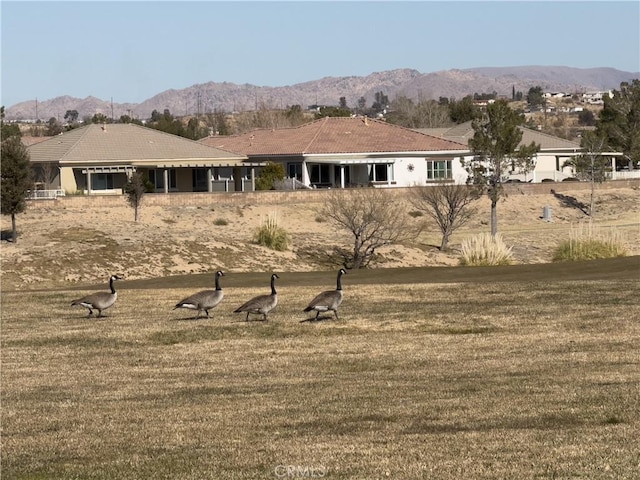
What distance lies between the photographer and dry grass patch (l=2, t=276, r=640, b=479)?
11516mm

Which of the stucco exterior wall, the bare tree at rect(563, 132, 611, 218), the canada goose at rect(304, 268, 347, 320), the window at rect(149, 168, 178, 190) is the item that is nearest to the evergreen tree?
the stucco exterior wall

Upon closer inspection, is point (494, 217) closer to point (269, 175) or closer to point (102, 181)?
point (269, 175)

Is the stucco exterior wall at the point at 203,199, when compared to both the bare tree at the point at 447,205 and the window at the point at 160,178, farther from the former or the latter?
the window at the point at 160,178

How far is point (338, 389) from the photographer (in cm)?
1650

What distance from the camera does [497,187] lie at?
70938 mm

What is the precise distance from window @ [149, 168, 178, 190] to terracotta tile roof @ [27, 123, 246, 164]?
1.33 meters

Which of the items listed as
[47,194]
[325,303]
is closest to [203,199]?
[47,194]

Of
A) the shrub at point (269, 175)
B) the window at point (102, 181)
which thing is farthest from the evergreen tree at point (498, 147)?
the window at point (102, 181)

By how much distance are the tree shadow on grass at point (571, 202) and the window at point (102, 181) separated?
96.9 ft

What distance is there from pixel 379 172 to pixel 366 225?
2886cm

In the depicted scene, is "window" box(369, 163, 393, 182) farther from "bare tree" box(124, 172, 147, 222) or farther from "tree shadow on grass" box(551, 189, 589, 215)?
"bare tree" box(124, 172, 147, 222)

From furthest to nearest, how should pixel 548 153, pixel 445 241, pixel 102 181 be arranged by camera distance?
pixel 548 153, pixel 102 181, pixel 445 241

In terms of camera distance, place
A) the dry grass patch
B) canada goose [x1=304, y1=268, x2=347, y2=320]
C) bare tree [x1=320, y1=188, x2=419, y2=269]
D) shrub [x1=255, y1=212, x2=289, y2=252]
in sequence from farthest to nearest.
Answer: shrub [x1=255, y1=212, x2=289, y2=252] → bare tree [x1=320, y1=188, x2=419, y2=269] → canada goose [x1=304, y1=268, x2=347, y2=320] → the dry grass patch

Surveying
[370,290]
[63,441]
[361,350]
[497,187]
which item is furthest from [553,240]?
[63,441]
